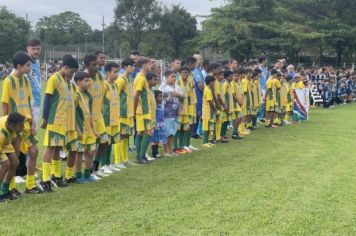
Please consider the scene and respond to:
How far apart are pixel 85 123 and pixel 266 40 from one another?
28328 millimetres

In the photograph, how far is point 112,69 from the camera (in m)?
8.05

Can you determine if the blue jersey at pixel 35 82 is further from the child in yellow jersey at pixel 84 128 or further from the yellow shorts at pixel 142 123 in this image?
the yellow shorts at pixel 142 123

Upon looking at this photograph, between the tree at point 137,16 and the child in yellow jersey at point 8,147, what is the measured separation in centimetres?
4318

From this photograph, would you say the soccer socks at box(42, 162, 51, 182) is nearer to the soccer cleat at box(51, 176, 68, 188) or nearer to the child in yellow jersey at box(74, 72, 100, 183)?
the soccer cleat at box(51, 176, 68, 188)

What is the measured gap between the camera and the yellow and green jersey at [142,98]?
8625mm

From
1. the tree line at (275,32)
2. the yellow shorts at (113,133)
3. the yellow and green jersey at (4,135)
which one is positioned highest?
the tree line at (275,32)

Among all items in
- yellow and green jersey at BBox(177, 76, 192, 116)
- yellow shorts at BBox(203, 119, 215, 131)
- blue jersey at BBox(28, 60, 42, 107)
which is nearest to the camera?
blue jersey at BBox(28, 60, 42, 107)

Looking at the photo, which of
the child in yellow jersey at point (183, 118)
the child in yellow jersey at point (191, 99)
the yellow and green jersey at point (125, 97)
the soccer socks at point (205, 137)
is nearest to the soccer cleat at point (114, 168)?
the yellow and green jersey at point (125, 97)

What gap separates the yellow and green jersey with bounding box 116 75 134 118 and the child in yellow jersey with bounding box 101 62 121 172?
36 cm

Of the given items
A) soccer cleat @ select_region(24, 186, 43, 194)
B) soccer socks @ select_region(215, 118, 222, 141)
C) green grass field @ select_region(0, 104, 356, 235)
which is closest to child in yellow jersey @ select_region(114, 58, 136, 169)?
green grass field @ select_region(0, 104, 356, 235)

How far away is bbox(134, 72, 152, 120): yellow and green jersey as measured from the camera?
862cm

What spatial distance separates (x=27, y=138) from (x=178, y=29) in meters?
40.0

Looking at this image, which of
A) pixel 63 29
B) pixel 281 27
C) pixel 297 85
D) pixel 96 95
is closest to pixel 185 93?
pixel 96 95

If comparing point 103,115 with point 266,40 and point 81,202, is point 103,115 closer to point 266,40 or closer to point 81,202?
point 81,202
